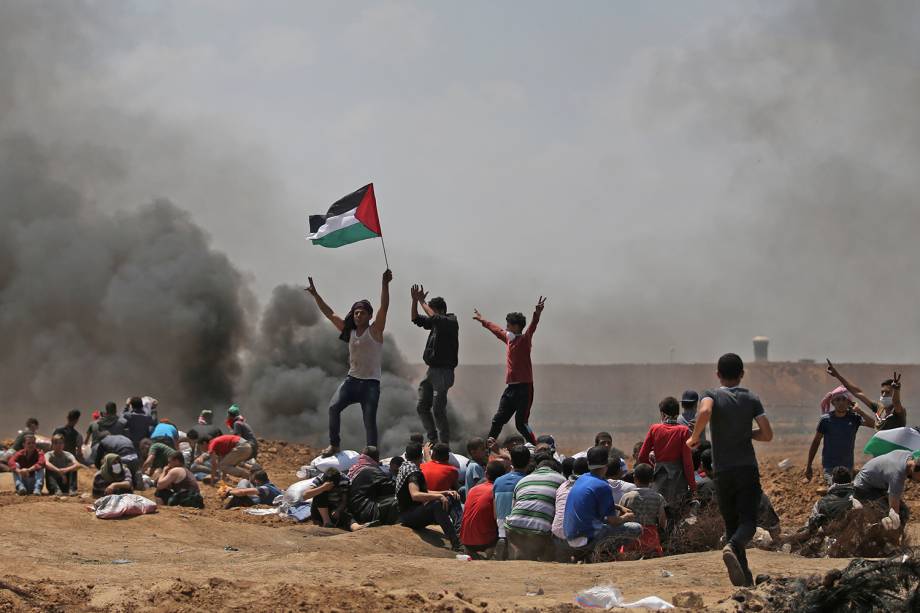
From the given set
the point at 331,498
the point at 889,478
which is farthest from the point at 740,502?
the point at 331,498

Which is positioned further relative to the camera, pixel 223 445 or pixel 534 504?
pixel 223 445

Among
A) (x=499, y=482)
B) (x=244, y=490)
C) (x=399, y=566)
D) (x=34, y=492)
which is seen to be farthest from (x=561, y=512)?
(x=34, y=492)

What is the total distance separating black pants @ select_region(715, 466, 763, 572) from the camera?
823 centimetres

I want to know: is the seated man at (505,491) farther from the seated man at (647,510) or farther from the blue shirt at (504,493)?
the seated man at (647,510)

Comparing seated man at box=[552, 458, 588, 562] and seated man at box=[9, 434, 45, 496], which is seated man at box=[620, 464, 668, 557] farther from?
seated man at box=[9, 434, 45, 496]

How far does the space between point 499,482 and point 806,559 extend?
3.09 m

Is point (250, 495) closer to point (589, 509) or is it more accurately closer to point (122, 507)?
point (122, 507)

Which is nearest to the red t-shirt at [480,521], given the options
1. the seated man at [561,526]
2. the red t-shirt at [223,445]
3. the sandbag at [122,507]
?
the seated man at [561,526]

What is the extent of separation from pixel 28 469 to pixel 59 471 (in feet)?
1.54

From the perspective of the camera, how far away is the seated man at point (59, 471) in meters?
17.0

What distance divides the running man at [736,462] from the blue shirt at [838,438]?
6.84m

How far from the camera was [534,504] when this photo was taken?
11.1m

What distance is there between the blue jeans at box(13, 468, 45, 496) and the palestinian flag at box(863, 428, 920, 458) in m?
11.3

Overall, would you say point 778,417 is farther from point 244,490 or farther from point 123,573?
point 123,573
